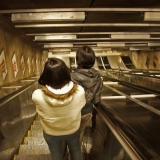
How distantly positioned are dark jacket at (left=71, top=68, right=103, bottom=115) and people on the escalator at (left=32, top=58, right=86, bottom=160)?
44cm

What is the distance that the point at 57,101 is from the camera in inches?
51.1

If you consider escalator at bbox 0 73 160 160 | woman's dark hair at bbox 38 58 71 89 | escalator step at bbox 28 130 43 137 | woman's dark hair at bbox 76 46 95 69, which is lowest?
escalator step at bbox 28 130 43 137

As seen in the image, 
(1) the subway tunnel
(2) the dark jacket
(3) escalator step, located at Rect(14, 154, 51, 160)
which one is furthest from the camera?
(3) escalator step, located at Rect(14, 154, 51, 160)

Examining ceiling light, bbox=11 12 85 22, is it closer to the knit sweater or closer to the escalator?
the escalator

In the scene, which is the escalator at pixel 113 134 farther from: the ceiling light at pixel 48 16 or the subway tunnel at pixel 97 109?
the ceiling light at pixel 48 16

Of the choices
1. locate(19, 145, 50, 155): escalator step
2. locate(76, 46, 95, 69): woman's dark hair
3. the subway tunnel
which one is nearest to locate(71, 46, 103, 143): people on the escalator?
locate(76, 46, 95, 69): woman's dark hair

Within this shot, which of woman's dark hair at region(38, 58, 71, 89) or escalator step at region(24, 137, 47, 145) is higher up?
woman's dark hair at region(38, 58, 71, 89)

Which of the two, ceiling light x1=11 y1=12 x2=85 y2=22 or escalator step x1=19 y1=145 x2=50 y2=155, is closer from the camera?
escalator step x1=19 y1=145 x2=50 y2=155

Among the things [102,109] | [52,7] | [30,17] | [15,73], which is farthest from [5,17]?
[102,109]

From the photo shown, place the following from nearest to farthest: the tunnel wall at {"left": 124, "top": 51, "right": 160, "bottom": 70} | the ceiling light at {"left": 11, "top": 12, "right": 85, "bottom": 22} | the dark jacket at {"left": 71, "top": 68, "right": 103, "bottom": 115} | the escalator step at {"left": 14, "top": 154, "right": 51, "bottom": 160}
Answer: the dark jacket at {"left": 71, "top": 68, "right": 103, "bottom": 115} < the escalator step at {"left": 14, "top": 154, "right": 51, "bottom": 160} < the ceiling light at {"left": 11, "top": 12, "right": 85, "bottom": 22} < the tunnel wall at {"left": 124, "top": 51, "right": 160, "bottom": 70}

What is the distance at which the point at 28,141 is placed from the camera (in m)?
2.77

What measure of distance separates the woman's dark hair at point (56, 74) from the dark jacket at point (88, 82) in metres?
0.50

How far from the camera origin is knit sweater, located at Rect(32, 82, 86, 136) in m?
1.30

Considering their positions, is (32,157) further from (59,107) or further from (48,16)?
(48,16)
